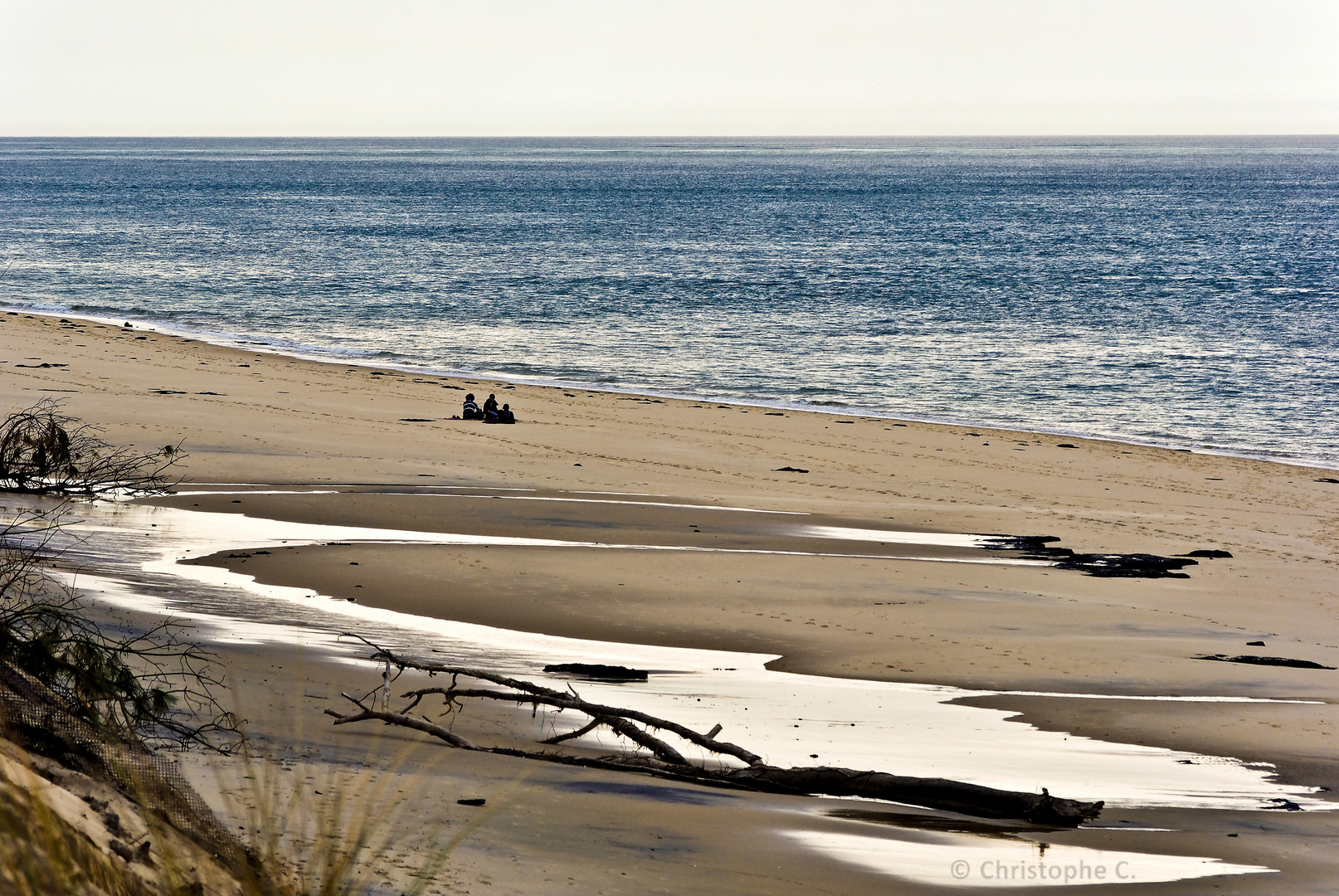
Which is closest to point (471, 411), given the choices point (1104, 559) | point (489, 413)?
point (489, 413)

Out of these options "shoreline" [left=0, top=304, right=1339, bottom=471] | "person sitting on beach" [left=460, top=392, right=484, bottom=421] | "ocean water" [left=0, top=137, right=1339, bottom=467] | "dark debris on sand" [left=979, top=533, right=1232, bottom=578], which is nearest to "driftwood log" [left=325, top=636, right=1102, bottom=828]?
"dark debris on sand" [left=979, top=533, right=1232, bottom=578]

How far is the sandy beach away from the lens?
6.00 metres

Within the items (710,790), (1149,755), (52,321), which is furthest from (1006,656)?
(52,321)

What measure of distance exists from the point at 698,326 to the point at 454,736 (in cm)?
3511

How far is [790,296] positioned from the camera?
49.1 m

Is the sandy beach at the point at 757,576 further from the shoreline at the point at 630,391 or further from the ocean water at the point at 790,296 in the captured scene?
the ocean water at the point at 790,296

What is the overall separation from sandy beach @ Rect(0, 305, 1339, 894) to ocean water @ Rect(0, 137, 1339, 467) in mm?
6127

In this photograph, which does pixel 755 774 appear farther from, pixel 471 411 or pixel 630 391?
pixel 630 391

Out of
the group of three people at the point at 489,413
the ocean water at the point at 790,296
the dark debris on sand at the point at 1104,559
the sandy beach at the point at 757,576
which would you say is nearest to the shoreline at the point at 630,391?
the ocean water at the point at 790,296

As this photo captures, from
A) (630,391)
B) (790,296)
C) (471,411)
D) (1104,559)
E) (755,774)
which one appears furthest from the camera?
(790,296)

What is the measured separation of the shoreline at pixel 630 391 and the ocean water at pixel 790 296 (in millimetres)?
223

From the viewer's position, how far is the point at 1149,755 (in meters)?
7.86

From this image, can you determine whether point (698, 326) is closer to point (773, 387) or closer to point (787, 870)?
point (773, 387)

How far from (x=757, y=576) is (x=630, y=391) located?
1832 cm
